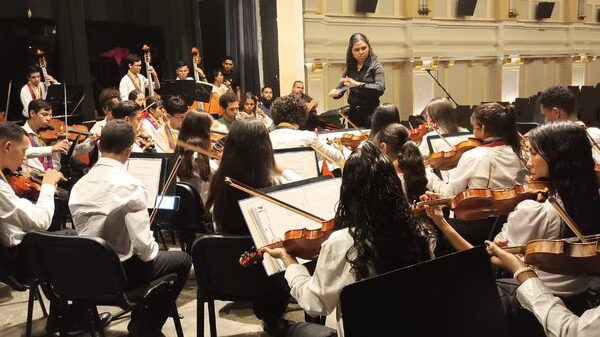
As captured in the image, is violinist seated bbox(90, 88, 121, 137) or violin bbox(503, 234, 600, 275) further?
violinist seated bbox(90, 88, 121, 137)

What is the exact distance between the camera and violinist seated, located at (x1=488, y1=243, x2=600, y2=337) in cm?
144

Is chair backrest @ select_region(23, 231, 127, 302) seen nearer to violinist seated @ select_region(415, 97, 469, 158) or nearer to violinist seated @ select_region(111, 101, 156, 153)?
violinist seated @ select_region(111, 101, 156, 153)

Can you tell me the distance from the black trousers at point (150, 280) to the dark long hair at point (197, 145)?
881 millimetres

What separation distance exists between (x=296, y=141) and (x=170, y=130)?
127cm

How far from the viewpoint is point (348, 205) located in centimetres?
A: 163

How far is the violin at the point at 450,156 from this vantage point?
3543 mm

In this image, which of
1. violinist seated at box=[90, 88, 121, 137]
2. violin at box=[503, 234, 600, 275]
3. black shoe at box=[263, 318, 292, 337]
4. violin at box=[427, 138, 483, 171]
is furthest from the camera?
violinist seated at box=[90, 88, 121, 137]

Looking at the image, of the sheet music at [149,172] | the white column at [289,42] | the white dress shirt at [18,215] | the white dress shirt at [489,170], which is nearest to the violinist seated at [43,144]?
the sheet music at [149,172]

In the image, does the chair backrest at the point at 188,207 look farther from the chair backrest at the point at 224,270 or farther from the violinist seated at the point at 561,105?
the violinist seated at the point at 561,105

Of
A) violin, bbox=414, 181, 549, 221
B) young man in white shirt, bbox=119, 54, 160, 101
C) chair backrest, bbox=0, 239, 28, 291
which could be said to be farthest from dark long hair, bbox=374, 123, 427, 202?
young man in white shirt, bbox=119, 54, 160, 101

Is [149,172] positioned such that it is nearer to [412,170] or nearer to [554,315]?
[412,170]

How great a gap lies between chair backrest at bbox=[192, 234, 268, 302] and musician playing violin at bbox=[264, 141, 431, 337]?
2.38 feet

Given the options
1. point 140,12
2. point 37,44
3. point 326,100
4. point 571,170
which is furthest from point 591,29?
point 571,170

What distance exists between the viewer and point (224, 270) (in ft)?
7.82
